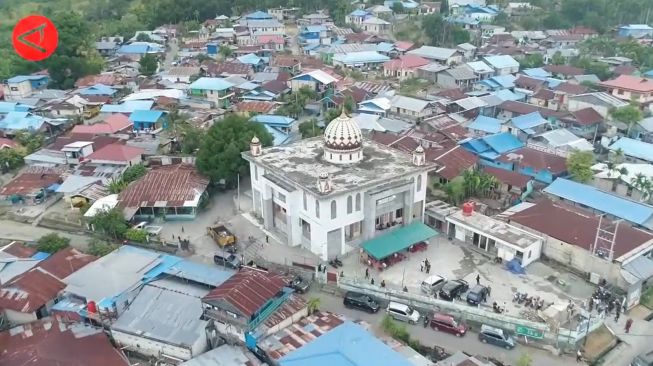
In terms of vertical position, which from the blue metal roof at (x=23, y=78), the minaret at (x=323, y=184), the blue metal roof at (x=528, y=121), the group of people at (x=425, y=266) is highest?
the minaret at (x=323, y=184)

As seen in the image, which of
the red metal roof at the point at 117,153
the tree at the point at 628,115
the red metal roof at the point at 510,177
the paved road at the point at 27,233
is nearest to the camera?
the paved road at the point at 27,233

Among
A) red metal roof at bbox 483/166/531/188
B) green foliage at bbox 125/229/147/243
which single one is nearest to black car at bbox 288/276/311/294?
green foliage at bbox 125/229/147/243

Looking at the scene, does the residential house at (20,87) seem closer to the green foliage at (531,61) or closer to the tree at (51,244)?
the tree at (51,244)

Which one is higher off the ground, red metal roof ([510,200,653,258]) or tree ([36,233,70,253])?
red metal roof ([510,200,653,258])

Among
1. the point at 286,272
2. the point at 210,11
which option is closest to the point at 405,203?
the point at 286,272

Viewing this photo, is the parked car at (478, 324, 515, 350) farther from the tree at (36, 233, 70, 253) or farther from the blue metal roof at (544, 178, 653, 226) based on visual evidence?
the tree at (36, 233, 70, 253)

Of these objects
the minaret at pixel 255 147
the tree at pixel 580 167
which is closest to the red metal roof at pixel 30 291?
the minaret at pixel 255 147

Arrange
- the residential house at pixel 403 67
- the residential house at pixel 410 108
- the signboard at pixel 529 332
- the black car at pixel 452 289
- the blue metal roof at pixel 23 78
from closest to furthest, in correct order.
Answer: the signboard at pixel 529 332, the black car at pixel 452 289, the residential house at pixel 410 108, the blue metal roof at pixel 23 78, the residential house at pixel 403 67
